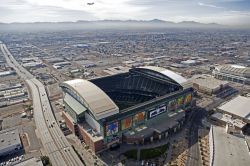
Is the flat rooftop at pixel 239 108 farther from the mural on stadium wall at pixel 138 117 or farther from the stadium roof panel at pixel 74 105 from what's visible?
the stadium roof panel at pixel 74 105

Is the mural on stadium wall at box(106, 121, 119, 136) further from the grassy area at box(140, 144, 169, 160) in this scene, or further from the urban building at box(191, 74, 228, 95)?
the urban building at box(191, 74, 228, 95)

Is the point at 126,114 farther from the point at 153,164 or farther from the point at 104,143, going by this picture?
the point at 153,164

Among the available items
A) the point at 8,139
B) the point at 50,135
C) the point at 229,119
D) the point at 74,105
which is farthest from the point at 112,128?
the point at 229,119

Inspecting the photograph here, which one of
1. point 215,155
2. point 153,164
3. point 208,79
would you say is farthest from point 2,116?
point 208,79

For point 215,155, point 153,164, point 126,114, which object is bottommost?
point 153,164

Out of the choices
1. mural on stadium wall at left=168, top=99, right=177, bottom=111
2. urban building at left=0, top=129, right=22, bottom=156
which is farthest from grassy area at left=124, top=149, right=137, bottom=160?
urban building at left=0, top=129, right=22, bottom=156

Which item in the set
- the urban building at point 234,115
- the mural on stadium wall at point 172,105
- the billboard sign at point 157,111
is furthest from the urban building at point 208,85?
the billboard sign at point 157,111
